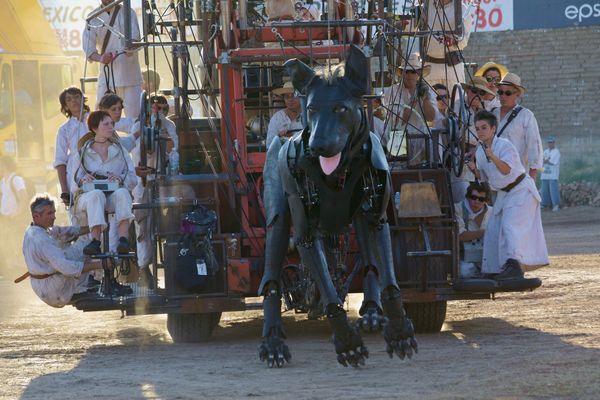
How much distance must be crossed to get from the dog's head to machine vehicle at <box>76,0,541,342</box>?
1663 mm

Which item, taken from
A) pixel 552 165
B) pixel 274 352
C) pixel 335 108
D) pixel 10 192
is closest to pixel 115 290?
pixel 274 352

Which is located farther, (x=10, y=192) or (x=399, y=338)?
(x=10, y=192)

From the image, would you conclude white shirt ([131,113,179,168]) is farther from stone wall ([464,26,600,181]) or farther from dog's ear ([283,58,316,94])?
stone wall ([464,26,600,181])

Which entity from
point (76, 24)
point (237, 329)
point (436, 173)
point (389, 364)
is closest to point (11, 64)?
point (76, 24)

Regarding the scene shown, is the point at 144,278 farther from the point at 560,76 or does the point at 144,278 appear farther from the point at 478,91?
the point at 560,76

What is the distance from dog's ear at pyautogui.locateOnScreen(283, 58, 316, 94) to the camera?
28.9 feet

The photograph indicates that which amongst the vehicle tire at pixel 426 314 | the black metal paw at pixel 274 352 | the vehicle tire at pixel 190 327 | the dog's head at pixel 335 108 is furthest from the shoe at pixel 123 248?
the dog's head at pixel 335 108

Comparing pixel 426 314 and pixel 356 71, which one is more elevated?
pixel 356 71

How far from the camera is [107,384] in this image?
913cm

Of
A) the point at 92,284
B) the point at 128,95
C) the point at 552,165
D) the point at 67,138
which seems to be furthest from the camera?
the point at 552,165

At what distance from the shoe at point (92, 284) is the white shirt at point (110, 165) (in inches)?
32.8

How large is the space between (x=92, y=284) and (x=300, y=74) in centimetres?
362

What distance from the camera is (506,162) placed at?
37.3ft

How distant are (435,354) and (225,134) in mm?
2724
